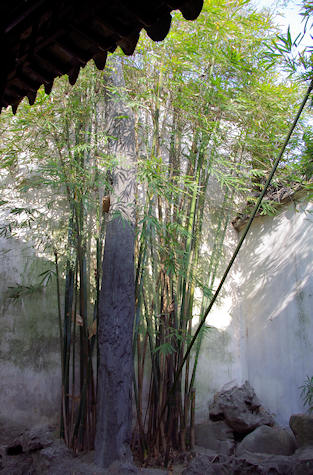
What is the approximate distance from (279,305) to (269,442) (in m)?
1.59

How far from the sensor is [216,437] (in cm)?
420

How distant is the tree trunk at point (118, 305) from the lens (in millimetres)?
3143

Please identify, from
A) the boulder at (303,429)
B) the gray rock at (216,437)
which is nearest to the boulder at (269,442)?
the gray rock at (216,437)

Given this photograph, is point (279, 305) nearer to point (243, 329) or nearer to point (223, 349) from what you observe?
point (243, 329)

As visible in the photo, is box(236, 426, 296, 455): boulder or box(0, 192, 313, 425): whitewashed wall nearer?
box(236, 426, 296, 455): boulder

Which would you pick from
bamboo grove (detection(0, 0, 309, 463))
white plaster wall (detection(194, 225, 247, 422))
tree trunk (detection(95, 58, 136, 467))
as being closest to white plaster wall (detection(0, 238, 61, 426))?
bamboo grove (detection(0, 0, 309, 463))

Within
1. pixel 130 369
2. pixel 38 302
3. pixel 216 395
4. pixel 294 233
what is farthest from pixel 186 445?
pixel 294 233

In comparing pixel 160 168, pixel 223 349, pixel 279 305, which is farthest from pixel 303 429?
pixel 160 168

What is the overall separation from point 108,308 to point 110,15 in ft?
7.66

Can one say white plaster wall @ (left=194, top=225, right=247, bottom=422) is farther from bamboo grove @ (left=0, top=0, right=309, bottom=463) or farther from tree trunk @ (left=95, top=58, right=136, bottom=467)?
tree trunk @ (left=95, top=58, right=136, bottom=467)

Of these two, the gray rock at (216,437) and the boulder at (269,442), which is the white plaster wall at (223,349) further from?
the boulder at (269,442)

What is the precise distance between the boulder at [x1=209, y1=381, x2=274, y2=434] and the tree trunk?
1604 millimetres

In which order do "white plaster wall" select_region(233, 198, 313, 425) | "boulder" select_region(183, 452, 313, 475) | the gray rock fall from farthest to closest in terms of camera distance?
"white plaster wall" select_region(233, 198, 313, 425)
the gray rock
"boulder" select_region(183, 452, 313, 475)

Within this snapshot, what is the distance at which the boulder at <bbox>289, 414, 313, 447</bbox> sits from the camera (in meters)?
A: 3.54
